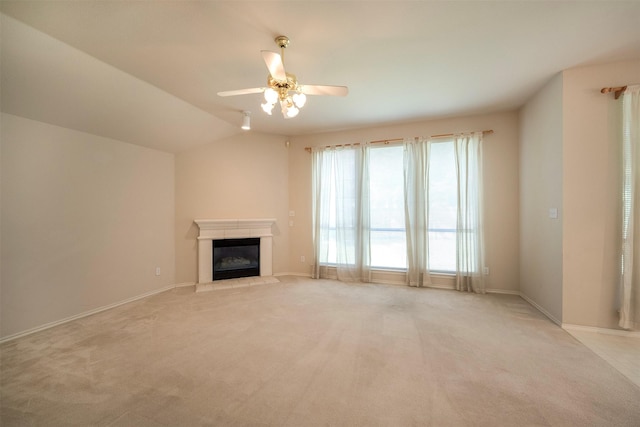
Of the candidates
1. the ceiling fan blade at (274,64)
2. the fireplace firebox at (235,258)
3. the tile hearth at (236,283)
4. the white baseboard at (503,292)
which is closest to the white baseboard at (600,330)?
the white baseboard at (503,292)

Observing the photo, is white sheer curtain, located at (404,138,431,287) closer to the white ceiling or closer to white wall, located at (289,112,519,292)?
white wall, located at (289,112,519,292)

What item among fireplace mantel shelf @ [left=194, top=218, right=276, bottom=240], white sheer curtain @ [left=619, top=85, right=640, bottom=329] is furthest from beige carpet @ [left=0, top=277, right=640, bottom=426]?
fireplace mantel shelf @ [left=194, top=218, right=276, bottom=240]

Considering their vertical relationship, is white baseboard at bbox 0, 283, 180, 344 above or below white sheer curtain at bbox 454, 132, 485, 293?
below

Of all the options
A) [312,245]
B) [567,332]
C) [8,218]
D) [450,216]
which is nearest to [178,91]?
[8,218]

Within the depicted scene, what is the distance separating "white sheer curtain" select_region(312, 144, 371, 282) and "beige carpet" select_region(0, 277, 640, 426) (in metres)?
1.43

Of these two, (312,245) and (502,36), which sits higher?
(502,36)

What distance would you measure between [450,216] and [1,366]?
5334 mm

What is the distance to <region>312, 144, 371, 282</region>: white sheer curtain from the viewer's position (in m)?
4.52

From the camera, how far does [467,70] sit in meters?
2.67

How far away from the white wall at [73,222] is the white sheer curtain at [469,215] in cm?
485

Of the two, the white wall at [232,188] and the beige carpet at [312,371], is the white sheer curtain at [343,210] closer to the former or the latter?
the white wall at [232,188]

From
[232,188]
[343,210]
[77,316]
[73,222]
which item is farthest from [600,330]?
[73,222]

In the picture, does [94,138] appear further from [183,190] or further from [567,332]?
[567,332]

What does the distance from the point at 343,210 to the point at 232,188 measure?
2153mm
